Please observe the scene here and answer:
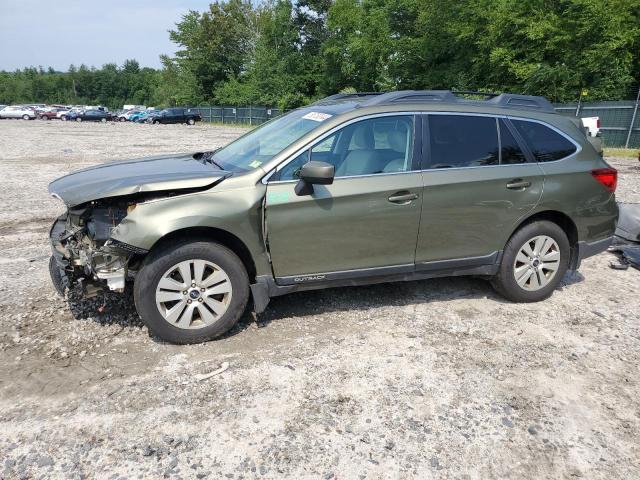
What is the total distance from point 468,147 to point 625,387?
2.23m

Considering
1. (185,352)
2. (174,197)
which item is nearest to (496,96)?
(174,197)

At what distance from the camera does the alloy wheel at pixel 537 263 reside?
15.2 feet

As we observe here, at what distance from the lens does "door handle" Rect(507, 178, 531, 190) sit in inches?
174

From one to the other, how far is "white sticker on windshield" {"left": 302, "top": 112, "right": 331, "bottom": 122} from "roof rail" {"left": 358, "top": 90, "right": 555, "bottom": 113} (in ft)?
1.09

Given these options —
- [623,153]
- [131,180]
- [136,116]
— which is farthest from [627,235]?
[136,116]

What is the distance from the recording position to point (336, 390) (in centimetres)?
332

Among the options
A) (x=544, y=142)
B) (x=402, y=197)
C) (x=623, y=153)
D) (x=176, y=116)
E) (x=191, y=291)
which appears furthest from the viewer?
(x=176, y=116)

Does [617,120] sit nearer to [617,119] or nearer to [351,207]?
[617,119]

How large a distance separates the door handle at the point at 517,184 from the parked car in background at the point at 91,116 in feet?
197

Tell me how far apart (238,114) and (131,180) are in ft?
168

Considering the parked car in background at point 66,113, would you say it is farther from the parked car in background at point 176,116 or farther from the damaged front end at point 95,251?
the damaged front end at point 95,251

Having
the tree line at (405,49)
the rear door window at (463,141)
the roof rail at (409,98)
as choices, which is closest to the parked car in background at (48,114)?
the tree line at (405,49)

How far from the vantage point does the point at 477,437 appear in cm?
291

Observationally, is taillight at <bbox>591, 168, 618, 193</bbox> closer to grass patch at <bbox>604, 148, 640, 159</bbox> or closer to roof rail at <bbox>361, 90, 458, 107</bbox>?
roof rail at <bbox>361, 90, 458, 107</bbox>
